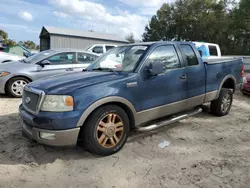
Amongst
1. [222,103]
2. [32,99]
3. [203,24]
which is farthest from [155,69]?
[203,24]

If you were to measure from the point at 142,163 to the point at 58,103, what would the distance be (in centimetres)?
147

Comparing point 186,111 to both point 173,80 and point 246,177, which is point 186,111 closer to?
point 173,80

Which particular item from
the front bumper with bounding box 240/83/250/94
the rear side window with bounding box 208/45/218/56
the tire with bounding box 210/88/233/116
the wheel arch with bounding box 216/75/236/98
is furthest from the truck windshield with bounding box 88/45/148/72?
the rear side window with bounding box 208/45/218/56

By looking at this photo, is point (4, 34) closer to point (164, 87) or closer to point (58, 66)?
point (58, 66)

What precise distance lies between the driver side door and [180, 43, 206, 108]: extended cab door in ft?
12.7

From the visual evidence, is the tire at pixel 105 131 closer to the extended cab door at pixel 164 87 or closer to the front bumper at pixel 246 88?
the extended cab door at pixel 164 87

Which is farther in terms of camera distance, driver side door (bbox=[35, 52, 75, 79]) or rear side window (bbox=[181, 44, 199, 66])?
driver side door (bbox=[35, 52, 75, 79])

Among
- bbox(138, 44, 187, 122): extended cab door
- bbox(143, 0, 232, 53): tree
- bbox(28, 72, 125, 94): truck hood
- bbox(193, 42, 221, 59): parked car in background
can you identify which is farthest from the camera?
bbox(143, 0, 232, 53): tree

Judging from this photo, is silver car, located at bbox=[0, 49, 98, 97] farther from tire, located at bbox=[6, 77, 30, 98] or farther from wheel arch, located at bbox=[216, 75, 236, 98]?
wheel arch, located at bbox=[216, 75, 236, 98]

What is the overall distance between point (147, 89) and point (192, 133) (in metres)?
1.47

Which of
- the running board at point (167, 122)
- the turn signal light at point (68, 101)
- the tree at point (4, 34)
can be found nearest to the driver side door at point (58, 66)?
the running board at point (167, 122)

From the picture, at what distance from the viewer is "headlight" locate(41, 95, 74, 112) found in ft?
10.5

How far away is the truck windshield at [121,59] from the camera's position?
4.04 m

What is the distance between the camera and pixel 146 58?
4.00 metres
